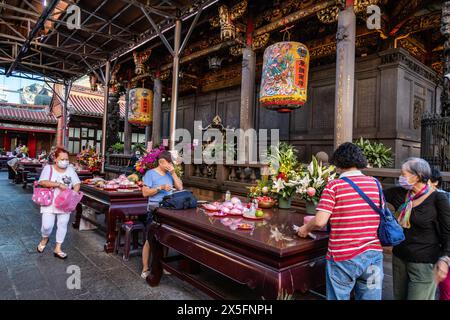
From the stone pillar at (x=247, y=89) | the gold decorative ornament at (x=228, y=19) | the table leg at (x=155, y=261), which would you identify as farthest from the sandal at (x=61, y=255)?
the gold decorative ornament at (x=228, y=19)

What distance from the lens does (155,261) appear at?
3414 millimetres

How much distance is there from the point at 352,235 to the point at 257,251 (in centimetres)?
67

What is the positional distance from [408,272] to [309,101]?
6.21m

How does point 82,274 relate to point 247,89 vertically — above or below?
below

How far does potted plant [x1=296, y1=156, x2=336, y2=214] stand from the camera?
3.30 m

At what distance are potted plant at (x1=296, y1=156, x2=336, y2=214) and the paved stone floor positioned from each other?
4.18 feet

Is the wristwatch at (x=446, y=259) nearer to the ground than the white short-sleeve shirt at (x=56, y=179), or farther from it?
nearer to the ground

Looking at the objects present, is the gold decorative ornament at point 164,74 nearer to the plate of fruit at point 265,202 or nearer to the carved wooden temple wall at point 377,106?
the carved wooden temple wall at point 377,106

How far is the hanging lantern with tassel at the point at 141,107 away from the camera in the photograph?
11125mm

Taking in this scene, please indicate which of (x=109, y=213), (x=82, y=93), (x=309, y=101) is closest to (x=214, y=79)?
(x=309, y=101)

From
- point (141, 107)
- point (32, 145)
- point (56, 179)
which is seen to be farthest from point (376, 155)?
point (32, 145)

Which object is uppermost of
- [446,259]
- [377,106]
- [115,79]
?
[115,79]

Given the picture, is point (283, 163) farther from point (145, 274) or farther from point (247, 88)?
point (247, 88)

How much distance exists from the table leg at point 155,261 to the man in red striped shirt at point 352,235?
1993 mm
